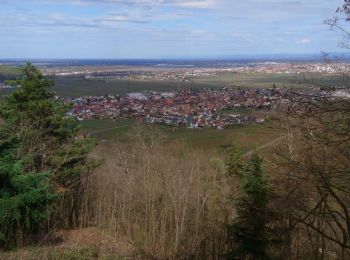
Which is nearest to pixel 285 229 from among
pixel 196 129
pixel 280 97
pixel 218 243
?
pixel 218 243

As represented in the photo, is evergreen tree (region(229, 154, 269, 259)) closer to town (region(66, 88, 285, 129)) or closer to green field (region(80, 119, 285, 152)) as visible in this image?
green field (region(80, 119, 285, 152))

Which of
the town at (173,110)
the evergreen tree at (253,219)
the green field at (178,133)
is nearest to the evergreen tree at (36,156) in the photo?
the evergreen tree at (253,219)

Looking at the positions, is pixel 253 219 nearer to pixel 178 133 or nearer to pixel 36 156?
pixel 36 156

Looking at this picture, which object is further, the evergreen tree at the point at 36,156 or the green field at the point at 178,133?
the green field at the point at 178,133

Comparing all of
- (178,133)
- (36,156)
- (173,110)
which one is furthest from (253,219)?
(173,110)

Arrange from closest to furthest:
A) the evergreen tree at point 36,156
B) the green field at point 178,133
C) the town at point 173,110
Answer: the evergreen tree at point 36,156 → the green field at point 178,133 → the town at point 173,110

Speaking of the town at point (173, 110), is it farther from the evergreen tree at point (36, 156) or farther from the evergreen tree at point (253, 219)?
the evergreen tree at point (253, 219)
